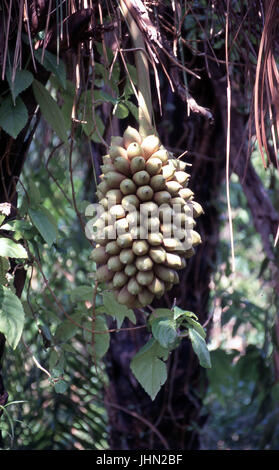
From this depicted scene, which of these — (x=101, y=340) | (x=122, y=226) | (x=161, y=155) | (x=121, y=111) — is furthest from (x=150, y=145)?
(x=101, y=340)

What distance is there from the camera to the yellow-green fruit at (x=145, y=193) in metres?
0.81

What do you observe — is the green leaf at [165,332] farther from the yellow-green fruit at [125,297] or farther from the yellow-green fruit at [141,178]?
the yellow-green fruit at [141,178]

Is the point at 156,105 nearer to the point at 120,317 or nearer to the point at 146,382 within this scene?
the point at 120,317

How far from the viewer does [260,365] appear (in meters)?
2.18

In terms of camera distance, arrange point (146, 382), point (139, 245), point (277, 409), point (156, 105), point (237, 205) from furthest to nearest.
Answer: point (237, 205)
point (277, 409)
point (156, 105)
point (146, 382)
point (139, 245)

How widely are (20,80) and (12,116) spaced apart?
0.06 meters

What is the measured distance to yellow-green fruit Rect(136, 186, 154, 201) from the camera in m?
0.81

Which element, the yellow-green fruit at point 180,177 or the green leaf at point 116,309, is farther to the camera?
the green leaf at point 116,309

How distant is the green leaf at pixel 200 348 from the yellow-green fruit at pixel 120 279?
0.55 ft

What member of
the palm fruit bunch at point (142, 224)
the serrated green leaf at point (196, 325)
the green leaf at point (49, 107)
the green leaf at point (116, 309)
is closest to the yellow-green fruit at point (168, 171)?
the palm fruit bunch at point (142, 224)

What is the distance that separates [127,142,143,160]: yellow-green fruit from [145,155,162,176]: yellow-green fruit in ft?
0.06

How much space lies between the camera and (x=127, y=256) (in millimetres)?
809
